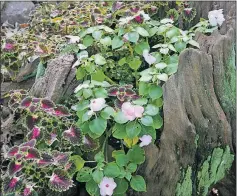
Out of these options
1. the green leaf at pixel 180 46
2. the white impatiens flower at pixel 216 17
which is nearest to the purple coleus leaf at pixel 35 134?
the green leaf at pixel 180 46

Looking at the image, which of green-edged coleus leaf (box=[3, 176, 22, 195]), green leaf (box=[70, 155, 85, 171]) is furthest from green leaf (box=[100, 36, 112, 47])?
green-edged coleus leaf (box=[3, 176, 22, 195])

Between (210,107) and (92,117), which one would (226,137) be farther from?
(92,117)

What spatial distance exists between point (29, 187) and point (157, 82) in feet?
2.50

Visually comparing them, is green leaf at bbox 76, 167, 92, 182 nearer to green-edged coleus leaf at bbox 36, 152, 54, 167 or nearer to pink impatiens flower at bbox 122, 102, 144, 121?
green-edged coleus leaf at bbox 36, 152, 54, 167

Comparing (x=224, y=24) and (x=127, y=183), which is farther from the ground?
(x=224, y=24)

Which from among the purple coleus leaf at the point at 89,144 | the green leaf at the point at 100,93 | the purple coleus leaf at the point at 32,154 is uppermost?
the green leaf at the point at 100,93

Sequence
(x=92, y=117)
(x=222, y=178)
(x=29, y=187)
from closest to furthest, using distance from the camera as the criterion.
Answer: (x=29, y=187) < (x=92, y=117) < (x=222, y=178)

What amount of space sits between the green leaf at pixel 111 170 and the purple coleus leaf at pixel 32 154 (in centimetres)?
31

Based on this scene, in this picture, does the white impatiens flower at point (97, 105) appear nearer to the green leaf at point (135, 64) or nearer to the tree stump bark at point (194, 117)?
the tree stump bark at point (194, 117)

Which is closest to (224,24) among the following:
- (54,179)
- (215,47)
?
(215,47)

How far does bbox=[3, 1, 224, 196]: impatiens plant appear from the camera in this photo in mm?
2082

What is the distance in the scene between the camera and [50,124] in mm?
2227

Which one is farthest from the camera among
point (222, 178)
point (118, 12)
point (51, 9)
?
point (51, 9)

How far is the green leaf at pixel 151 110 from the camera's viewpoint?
6.93 feet
